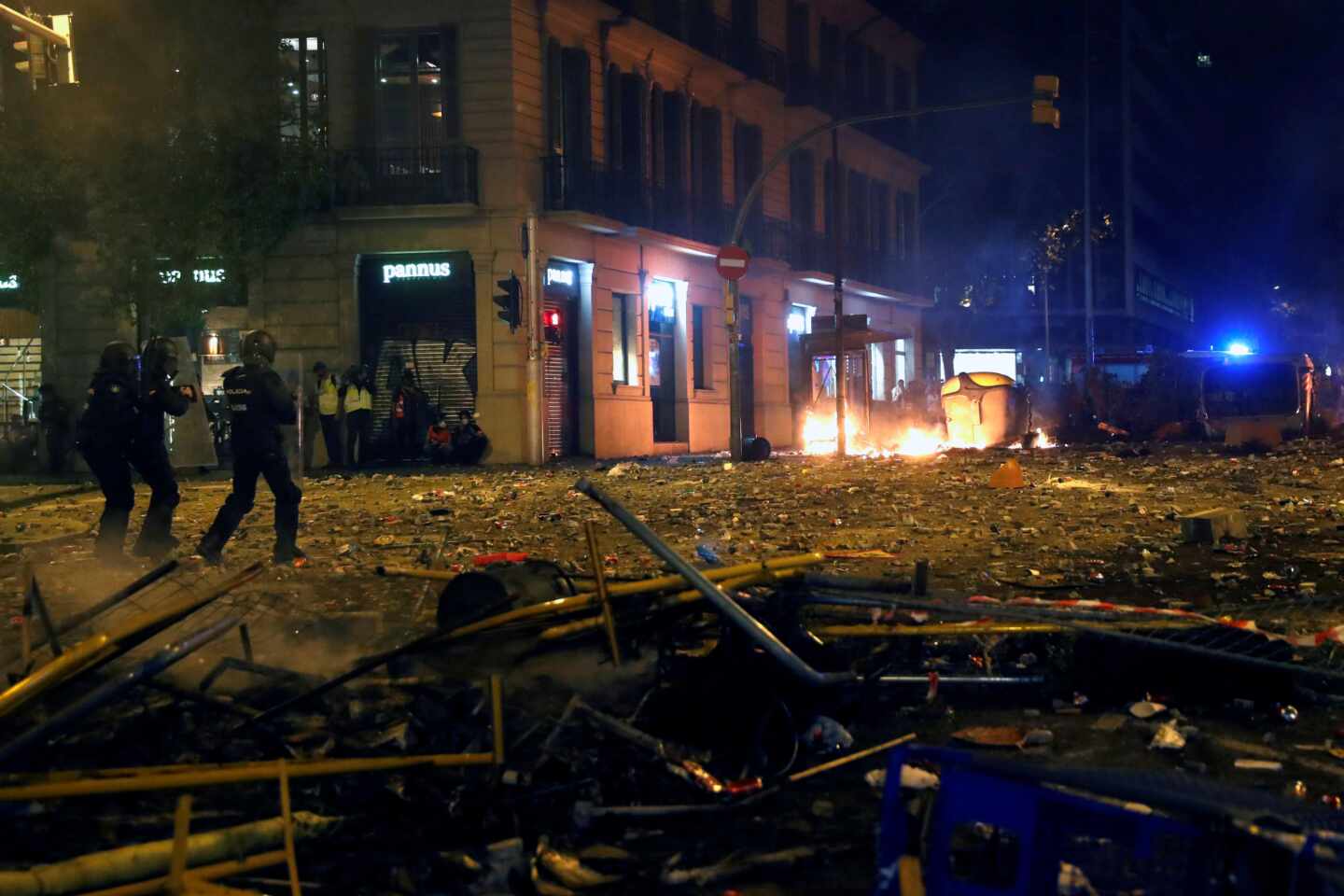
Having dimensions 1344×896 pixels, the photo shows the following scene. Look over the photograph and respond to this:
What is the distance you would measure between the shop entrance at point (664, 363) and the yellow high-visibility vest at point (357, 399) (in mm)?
8033

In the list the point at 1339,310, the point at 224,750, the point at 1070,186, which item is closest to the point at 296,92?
the point at 224,750

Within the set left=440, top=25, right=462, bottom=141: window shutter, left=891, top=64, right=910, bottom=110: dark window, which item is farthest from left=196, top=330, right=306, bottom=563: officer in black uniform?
left=891, top=64, right=910, bottom=110: dark window

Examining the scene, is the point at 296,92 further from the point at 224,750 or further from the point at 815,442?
the point at 224,750

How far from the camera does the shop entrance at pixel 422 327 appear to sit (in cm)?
2555

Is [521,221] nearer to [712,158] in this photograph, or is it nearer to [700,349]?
[700,349]

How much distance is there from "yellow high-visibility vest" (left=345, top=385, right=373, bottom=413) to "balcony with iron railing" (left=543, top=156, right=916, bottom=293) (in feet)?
17.0

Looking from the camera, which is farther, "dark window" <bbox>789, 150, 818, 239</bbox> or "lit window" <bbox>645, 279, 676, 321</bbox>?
"dark window" <bbox>789, 150, 818, 239</bbox>

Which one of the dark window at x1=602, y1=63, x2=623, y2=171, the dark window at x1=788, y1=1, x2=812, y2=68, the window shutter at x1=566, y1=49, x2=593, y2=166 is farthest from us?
the dark window at x1=788, y1=1, x2=812, y2=68

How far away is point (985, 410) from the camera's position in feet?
99.3

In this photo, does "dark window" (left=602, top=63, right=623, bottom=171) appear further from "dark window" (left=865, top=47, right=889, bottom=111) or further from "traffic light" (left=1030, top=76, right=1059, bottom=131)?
"dark window" (left=865, top=47, right=889, bottom=111)

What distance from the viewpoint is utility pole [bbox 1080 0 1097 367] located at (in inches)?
2594

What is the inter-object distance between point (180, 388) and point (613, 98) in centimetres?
2009

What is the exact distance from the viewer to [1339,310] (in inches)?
3359

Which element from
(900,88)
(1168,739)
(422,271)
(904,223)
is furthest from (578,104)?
(1168,739)
